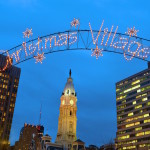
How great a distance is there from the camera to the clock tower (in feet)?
439

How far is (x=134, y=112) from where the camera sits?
455 feet

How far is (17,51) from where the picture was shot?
30.2m

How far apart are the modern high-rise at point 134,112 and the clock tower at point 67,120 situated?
25071 mm

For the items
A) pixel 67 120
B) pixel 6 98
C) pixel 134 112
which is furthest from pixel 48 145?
pixel 134 112

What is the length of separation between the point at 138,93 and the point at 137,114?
36.7 feet

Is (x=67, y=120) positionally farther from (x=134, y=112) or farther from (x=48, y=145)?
(x=134, y=112)

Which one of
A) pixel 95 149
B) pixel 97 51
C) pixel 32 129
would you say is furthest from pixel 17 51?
pixel 32 129

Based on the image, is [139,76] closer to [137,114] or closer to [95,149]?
[137,114]

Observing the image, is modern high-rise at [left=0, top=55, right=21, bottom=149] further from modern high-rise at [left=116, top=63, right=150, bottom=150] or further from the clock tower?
modern high-rise at [left=116, top=63, right=150, bottom=150]

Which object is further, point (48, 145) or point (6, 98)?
point (6, 98)

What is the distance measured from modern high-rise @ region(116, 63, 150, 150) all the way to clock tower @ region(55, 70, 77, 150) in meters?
25.1

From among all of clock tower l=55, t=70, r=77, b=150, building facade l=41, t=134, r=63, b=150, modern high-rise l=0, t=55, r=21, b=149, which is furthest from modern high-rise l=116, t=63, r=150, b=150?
modern high-rise l=0, t=55, r=21, b=149

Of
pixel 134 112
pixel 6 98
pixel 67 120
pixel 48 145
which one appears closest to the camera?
pixel 48 145

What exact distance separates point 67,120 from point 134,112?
3533 centimetres
